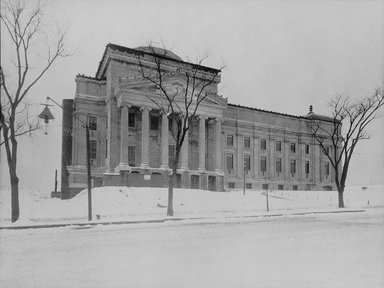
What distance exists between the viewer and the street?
675 cm

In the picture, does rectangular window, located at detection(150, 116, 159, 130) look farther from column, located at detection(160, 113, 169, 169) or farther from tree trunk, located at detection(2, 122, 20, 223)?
tree trunk, located at detection(2, 122, 20, 223)

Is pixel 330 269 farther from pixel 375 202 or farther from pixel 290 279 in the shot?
pixel 375 202

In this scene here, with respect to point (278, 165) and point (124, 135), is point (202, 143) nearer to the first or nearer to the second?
point (124, 135)

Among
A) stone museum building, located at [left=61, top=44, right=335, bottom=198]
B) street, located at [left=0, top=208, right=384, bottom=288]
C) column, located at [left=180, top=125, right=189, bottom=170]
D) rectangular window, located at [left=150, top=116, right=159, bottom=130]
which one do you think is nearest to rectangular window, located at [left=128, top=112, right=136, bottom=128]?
stone museum building, located at [left=61, top=44, right=335, bottom=198]

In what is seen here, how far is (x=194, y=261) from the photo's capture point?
27.7ft

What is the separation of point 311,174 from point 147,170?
33089mm

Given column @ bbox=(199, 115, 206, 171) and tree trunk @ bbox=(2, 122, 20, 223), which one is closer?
tree trunk @ bbox=(2, 122, 20, 223)

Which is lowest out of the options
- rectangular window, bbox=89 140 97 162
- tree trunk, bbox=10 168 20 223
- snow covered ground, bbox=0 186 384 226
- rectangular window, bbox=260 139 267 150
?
snow covered ground, bbox=0 186 384 226

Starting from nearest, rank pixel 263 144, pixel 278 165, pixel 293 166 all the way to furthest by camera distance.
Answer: pixel 263 144 → pixel 278 165 → pixel 293 166

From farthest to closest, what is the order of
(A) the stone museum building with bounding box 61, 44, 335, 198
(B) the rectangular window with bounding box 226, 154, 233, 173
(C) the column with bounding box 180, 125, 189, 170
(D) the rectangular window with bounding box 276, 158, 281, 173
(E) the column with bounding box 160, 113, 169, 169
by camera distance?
1. (D) the rectangular window with bounding box 276, 158, 281, 173
2. (B) the rectangular window with bounding box 226, 154, 233, 173
3. (C) the column with bounding box 180, 125, 189, 170
4. (E) the column with bounding box 160, 113, 169, 169
5. (A) the stone museum building with bounding box 61, 44, 335, 198

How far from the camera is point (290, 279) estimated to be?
6.78 m

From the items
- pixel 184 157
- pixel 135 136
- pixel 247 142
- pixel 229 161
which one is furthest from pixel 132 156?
pixel 247 142

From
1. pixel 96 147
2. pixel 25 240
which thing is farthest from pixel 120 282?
pixel 96 147

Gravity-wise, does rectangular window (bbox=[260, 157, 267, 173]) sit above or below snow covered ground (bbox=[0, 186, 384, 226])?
above
